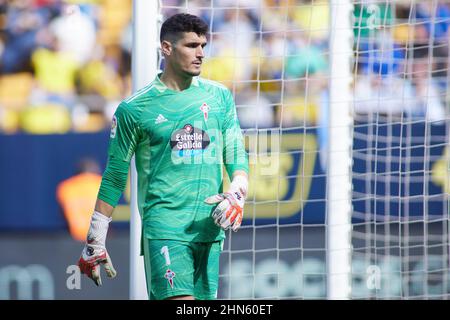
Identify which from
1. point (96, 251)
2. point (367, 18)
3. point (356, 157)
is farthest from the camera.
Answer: point (356, 157)

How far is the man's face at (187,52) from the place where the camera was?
5.44 m

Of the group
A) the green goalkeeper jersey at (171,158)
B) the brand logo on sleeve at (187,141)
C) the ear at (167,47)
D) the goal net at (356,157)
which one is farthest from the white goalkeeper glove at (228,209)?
the goal net at (356,157)

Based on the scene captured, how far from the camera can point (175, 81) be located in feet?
18.3

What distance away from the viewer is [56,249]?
32.7 ft

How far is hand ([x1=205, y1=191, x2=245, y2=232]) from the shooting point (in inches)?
209

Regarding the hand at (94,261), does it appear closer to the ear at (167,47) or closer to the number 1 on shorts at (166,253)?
the number 1 on shorts at (166,253)

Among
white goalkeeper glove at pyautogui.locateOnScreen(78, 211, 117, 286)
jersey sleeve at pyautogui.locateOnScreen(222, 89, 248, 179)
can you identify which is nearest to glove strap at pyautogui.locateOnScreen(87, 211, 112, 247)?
white goalkeeper glove at pyautogui.locateOnScreen(78, 211, 117, 286)

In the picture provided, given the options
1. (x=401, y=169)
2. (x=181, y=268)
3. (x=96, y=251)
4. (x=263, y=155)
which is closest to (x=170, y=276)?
(x=181, y=268)

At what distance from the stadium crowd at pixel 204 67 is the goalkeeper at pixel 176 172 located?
310 cm

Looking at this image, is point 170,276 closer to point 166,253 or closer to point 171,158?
point 166,253

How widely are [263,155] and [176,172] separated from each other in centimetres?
231

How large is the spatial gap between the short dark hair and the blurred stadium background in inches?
99.3

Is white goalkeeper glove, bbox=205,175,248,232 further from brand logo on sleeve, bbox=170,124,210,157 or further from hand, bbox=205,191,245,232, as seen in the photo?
brand logo on sleeve, bbox=170,124,210,157

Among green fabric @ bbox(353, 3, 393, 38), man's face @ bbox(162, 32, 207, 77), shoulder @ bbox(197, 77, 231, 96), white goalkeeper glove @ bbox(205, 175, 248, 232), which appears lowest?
white goalkeeper glove @ bbox(205, 175, 248, 232)
